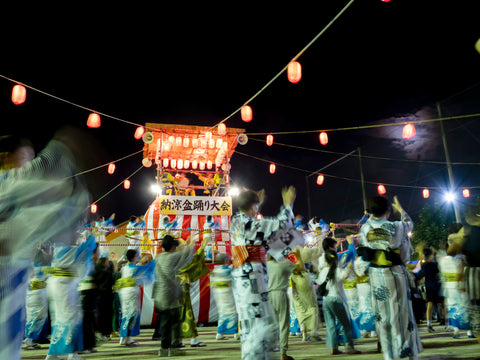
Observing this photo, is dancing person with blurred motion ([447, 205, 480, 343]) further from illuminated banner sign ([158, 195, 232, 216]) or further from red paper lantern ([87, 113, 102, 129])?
illuminated banner sign ([158, 195, 232, 216])

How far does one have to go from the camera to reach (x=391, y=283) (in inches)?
153

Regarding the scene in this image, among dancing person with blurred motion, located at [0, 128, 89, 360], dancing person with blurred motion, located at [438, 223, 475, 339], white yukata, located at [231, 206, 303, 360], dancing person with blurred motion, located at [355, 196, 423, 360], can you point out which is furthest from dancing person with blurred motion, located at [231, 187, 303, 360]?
dancing person with blurred motion, located at [438, 223, 475, 339]

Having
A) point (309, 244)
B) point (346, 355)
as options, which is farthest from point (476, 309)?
point (309, 244)

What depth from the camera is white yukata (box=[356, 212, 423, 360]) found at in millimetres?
3760

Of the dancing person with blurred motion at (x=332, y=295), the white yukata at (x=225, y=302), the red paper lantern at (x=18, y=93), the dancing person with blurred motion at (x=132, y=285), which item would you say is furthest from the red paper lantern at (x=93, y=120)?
the dancing person with blurred motion at (x=332, y=295)

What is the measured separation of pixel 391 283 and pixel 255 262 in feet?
5.24

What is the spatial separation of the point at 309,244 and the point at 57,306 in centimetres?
777

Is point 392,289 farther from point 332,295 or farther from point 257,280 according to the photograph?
point 332,295

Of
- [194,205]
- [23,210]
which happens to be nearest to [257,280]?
[23,210]

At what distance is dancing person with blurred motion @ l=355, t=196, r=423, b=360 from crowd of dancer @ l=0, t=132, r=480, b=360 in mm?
11

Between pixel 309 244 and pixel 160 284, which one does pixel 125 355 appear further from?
pixel 309 244

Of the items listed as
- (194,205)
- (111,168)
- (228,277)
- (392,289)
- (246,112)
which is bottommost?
(392,289)

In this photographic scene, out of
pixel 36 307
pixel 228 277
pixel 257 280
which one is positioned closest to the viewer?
pixel 257 280

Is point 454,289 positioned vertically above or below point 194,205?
below
